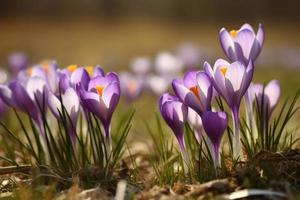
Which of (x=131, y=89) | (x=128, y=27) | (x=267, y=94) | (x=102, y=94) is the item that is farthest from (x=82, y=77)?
(x=128, y=27)

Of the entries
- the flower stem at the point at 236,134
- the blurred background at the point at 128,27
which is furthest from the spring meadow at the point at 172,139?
the blurred background at the point at 128,27

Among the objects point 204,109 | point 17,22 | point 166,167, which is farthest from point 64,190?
point 17,22

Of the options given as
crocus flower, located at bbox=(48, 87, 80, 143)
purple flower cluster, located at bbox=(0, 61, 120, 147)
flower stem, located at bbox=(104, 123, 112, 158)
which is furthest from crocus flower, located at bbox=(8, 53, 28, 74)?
flower stem, located at bbox=(104, 123, 112, 158)

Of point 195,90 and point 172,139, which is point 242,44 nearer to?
point 195,90

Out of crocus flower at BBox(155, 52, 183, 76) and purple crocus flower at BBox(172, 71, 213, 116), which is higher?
crocus flower at BBox(155, 52, 183, 76)

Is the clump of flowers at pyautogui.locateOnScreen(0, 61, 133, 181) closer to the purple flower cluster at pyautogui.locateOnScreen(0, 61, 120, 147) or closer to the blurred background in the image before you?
the purple flower cluster at pyautogui.locateOnScreen(0, 61, 120, 147)

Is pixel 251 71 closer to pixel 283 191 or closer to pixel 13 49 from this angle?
pixel 283 191
